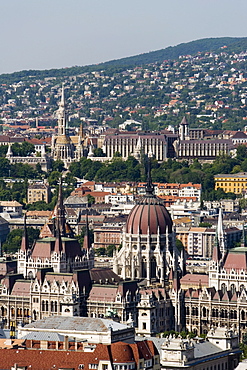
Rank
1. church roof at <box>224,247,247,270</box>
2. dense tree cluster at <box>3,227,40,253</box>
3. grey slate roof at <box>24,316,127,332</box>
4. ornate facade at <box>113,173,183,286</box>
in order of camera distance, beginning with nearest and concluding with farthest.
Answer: grey slate roof at <box>24,316,127,332</box> < church roof at <box>224,247,247,270</box> < ornate facade at <box>113,173,183,286</box> < dense tree cluster at <box>3,227,40,253</box>

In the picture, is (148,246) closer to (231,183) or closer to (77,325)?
(77,325)

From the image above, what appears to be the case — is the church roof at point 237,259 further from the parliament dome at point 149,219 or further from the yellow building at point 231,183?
the yellow building at point 231,183

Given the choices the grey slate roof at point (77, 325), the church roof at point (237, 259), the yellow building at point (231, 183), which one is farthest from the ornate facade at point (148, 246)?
the yellow building at point (231, 183)

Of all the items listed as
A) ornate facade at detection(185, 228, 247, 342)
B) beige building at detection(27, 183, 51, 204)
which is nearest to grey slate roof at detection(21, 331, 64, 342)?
ornate facade at detection(185, 228, 247, 342)

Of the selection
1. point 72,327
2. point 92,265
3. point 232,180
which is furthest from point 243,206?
point 72,327

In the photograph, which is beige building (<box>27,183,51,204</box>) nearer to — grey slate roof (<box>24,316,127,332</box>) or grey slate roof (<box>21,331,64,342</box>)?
grey slate roof (<box>24,316,127,332</box>)

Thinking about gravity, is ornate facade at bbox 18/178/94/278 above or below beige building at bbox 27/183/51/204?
above

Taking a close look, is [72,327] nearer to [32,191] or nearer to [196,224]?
[196,224]

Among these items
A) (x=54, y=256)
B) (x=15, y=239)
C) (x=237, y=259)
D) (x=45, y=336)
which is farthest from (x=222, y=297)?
(x=15, y=239)
